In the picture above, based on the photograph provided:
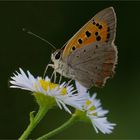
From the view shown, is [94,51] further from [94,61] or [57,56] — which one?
[57,56]

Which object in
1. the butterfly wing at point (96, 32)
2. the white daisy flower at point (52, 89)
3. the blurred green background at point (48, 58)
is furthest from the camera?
the blurred green background at point (48, 58)

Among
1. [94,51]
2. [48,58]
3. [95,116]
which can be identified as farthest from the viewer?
[48,58]

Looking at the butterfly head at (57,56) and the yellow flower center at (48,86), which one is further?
the butterfly head at (57,56)

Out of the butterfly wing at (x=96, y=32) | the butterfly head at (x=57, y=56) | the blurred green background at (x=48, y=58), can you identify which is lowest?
the blurred green background at (x=48, y=58)

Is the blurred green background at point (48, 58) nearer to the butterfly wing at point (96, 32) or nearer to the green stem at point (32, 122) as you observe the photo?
the butterfly wing at point (96, 32)

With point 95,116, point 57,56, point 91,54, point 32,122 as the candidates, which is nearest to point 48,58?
point 91,54

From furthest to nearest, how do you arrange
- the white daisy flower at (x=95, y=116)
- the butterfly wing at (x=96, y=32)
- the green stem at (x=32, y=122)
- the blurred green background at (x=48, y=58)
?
the blurred green background at (x=48, y=58), the butterfly wing at (x=96, y=32), the white daisy flower at (x=95, y=116), the green stem at (x=32, y=122)

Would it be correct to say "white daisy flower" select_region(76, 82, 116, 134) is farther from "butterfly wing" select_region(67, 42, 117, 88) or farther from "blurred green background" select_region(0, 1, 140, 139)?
"blurred green background" select_region(0, 1, 140, 139)

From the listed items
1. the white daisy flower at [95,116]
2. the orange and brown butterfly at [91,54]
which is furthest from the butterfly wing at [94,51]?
the white daisy flower at [95,116]
